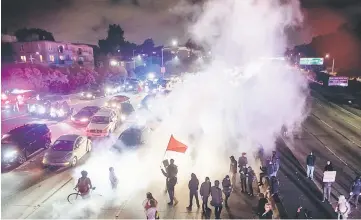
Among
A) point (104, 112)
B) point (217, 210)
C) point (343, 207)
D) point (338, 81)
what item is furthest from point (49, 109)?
point (338, 81)

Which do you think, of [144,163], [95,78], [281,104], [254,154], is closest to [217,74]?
[281,104]

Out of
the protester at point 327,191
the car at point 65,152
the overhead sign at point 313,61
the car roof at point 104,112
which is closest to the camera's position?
the protester at point 327,191

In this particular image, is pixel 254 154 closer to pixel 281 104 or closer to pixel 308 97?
pixel 281 104

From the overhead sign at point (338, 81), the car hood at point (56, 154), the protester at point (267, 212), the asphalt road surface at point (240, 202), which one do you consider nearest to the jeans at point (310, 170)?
the asphalt road surface at point (240, 202)

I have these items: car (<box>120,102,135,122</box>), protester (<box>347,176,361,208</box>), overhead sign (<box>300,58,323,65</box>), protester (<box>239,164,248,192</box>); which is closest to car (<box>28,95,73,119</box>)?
car (<box>120,102,135,122</box>)

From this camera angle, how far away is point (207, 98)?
26.5 m

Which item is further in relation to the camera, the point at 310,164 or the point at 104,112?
the point at 104,112

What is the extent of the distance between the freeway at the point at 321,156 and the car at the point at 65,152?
10.2m

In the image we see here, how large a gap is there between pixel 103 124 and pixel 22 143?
583cm

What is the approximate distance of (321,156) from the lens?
61.9ft

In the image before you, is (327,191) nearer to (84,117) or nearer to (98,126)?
(98,126)

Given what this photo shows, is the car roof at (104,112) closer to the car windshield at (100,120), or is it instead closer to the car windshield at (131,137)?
the car windshield at (100,120)

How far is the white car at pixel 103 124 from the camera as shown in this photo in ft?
70.2

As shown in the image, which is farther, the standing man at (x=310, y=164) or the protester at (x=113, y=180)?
the standing man at (x=310, y=164)
